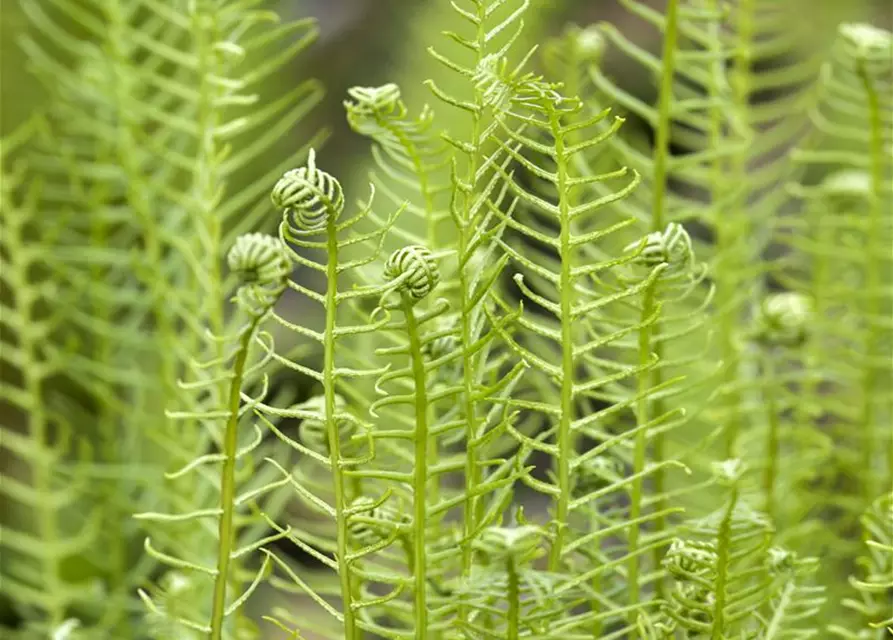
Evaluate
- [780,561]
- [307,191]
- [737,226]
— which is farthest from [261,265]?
[737,226]

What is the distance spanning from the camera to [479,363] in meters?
0.24

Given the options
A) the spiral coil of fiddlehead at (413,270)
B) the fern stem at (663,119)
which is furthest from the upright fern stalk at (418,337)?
the fern stem at (663,119)

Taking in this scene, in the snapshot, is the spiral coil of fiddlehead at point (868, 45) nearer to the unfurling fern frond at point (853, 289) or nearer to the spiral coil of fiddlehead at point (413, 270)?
the unfurling fern frond at point (853, 289)

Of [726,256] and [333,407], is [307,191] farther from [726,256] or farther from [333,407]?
[726,256]

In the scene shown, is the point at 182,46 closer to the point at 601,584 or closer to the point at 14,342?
the point at 14,342

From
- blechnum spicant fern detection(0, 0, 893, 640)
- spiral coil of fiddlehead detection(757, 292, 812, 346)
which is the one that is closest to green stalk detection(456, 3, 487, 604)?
blechnum spicant fern detection(0, 0, 893, 640)

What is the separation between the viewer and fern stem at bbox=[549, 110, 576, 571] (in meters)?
0.20

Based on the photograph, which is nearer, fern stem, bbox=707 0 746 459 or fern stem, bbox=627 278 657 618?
fern stem, bbox=627 278 657 618

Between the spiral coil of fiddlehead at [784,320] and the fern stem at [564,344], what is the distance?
0.10 m

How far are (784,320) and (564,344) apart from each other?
0.11 m

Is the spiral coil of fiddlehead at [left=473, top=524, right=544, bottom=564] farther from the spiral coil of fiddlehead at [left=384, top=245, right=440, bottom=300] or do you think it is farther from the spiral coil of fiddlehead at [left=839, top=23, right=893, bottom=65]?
the spiral coil of fiddlehead at [left=839, top=23, right=893, bottom=65]

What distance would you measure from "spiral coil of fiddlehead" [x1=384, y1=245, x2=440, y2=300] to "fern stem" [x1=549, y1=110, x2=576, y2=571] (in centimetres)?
3

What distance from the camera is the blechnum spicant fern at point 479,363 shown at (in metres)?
0.21

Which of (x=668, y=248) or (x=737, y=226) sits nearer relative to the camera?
(x=668, y=248)
